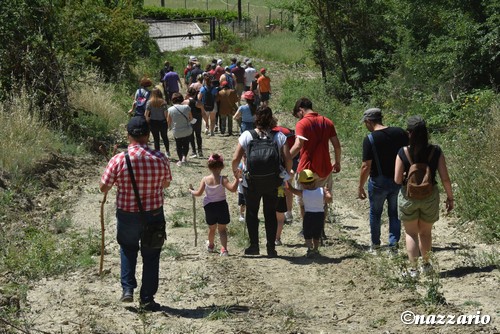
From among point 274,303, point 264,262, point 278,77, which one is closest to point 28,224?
point 264,262

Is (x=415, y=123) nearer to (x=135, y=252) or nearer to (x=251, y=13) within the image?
(x=135, y=252)

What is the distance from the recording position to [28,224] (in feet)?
37.7

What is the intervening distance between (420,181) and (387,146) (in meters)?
1.23

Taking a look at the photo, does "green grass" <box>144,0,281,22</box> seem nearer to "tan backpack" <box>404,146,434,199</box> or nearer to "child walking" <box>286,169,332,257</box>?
"child walking" <box>286,169,332,257</box>

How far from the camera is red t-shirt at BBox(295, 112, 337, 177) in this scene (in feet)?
33.7

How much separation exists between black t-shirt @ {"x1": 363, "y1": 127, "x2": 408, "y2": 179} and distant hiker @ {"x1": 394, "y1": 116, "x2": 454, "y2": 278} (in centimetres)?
97

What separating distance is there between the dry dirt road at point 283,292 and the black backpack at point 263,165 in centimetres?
93

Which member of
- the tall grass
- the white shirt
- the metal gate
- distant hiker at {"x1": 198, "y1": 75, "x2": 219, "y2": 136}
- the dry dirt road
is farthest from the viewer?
the metal gate

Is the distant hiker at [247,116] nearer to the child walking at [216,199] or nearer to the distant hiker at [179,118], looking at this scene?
the distant hiker at [179,118]

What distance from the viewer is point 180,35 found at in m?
45.6

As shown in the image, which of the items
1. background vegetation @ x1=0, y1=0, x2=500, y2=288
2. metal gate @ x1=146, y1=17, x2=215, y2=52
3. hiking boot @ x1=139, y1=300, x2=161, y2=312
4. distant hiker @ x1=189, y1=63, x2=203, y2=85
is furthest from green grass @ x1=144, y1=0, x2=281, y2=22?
hiking boot @ x1=139, y1=300, x2=161, y2=312

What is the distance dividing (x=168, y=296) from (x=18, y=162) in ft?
19.3

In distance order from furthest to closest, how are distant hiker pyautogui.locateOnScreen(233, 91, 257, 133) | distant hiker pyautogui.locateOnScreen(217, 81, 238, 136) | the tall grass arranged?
distant hiker pyautogui.locateOnScreen(217, 81, 238, 136) < distant hiker pyautogui.locateOnScreen(233, 91, 257, 133) < the tall grass

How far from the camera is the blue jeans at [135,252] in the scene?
7680mm
